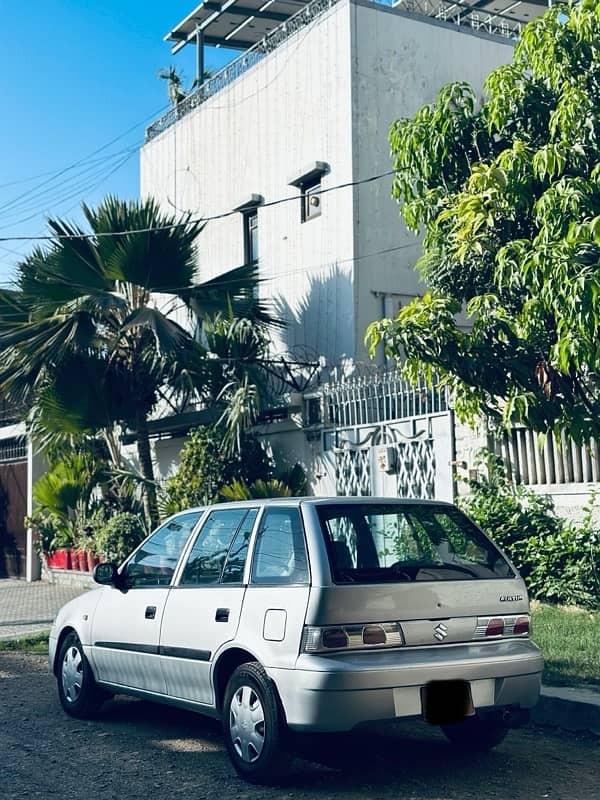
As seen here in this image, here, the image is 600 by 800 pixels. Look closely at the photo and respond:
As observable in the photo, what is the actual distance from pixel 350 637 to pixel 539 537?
5773 mm

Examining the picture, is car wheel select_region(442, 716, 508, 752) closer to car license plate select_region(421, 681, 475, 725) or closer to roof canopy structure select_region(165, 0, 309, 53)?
car license plate select_region(421, 681, 475, 725)

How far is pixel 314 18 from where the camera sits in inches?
655

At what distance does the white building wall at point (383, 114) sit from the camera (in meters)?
15.7

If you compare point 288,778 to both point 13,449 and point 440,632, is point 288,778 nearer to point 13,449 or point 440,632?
point 440,632

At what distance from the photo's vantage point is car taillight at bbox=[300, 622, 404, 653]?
5.41 m

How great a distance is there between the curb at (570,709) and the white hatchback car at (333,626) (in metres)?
0.95

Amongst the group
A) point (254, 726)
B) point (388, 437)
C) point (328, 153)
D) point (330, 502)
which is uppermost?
point (328, 153)

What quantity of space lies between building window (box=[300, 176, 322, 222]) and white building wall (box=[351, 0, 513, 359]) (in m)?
0.96

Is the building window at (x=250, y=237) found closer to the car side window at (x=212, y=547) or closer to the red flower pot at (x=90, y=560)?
the red flower pot at (x=90, y=560)

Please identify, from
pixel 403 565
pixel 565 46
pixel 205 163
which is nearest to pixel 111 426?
pixel 205 163

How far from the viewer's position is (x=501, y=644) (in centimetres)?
591

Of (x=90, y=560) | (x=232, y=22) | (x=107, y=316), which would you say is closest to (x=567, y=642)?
(x=107, y=316)

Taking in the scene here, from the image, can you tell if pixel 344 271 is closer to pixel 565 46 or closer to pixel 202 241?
pixel 202 241

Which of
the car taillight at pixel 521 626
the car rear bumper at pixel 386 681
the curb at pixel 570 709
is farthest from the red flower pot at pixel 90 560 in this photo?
the car rear bumper at pixel 386 681
